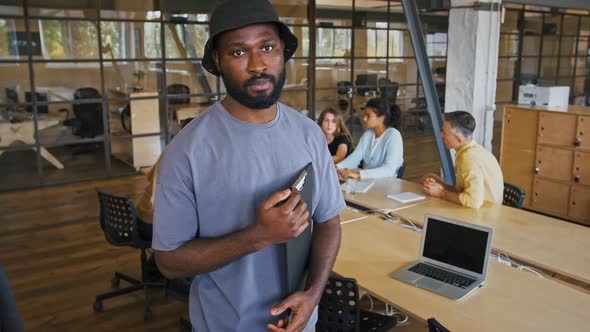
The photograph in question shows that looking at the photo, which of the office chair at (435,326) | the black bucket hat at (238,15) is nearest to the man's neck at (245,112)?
the black bucket hat at (238,15)

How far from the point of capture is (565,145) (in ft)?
19.4

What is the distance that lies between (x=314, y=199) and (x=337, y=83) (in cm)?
872

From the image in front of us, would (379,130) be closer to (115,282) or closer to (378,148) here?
(378,148)

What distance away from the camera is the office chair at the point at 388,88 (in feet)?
34.7

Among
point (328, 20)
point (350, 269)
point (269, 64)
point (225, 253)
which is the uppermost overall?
point (328, 20)

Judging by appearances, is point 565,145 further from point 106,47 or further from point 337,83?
point 106,47

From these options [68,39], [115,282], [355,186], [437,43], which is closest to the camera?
[355,186]

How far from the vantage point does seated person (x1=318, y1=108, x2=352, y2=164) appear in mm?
5191

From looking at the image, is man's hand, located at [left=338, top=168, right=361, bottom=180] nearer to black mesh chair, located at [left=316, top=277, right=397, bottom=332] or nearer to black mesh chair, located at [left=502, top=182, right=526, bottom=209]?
black mesh chair, located at [left=502, top=182, right=526, bottom=209]

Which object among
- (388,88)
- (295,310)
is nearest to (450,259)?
(295,310)

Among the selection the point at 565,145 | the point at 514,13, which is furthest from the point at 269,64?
the point at 514,13

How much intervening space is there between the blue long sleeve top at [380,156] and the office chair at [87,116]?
15.0 ft

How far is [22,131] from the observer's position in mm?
7465

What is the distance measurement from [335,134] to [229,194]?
13.1 ft
